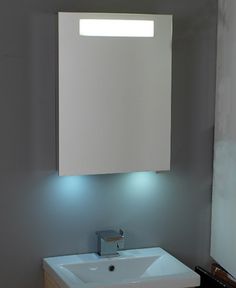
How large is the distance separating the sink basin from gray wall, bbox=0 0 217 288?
8 centimetres

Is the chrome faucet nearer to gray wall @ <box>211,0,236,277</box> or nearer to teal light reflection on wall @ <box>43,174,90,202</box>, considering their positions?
teal light reflection on wall @ <box>43,174,90,202</box>

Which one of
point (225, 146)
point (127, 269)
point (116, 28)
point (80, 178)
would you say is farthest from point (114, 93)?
point (127, 269)

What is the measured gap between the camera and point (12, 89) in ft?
7.61

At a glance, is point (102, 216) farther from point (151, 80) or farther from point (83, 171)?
point (151, 80)

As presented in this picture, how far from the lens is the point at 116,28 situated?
2363 millimetres

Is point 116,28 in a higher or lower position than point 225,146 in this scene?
higher

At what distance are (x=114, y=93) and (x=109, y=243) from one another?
650 mm

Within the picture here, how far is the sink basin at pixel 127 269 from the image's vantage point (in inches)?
87.5

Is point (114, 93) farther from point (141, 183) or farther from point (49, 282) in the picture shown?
point (49, 282)

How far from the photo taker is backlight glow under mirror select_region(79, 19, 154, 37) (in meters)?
2.33

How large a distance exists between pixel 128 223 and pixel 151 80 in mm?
657

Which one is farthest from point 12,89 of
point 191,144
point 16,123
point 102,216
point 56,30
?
point 191,144

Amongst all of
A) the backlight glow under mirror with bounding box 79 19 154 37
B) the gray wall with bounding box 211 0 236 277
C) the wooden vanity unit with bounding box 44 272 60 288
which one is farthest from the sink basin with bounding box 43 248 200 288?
the backlight glow under mirror with bounding box 79 19 154 37

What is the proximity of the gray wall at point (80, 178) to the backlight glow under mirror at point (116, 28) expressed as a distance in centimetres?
10
